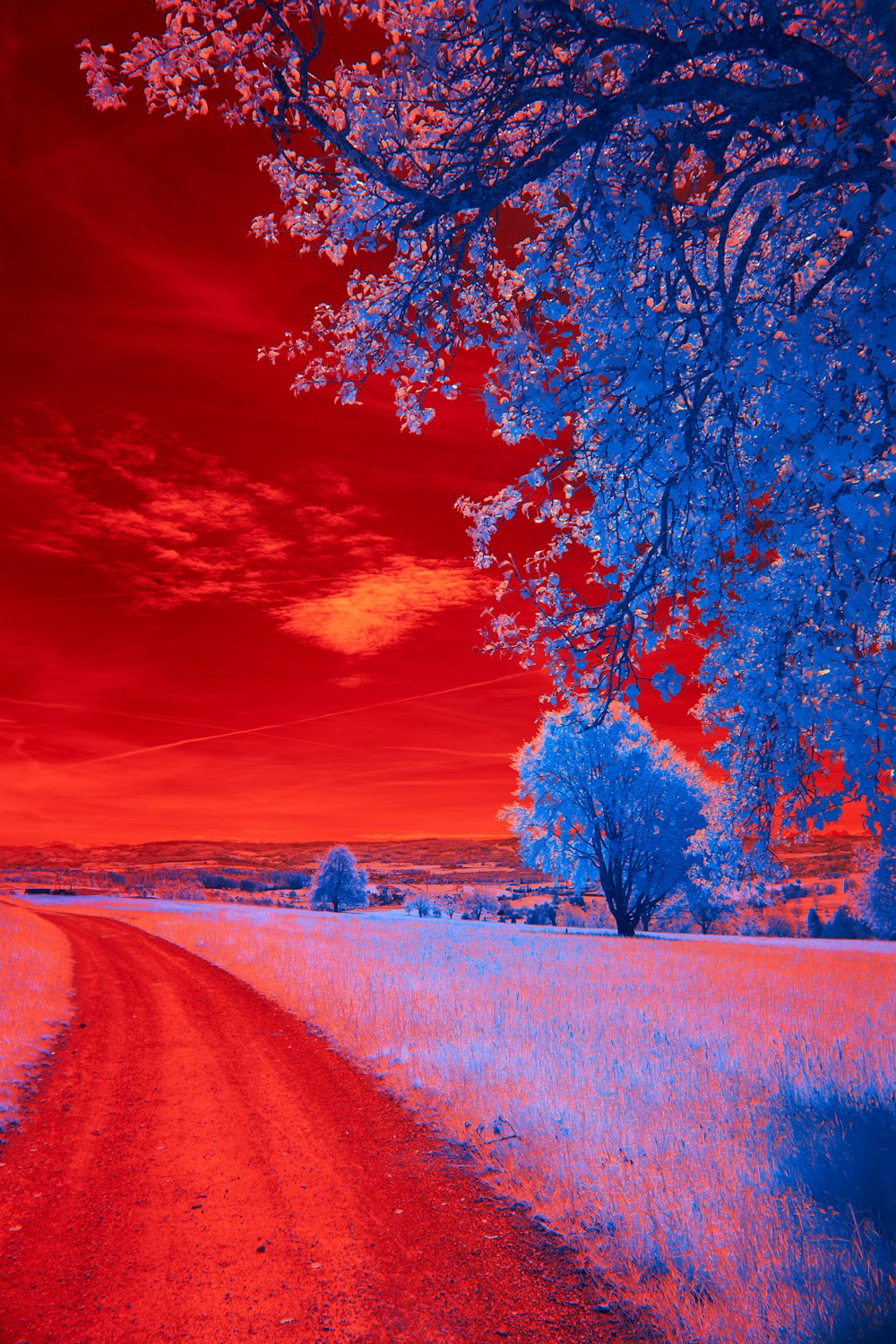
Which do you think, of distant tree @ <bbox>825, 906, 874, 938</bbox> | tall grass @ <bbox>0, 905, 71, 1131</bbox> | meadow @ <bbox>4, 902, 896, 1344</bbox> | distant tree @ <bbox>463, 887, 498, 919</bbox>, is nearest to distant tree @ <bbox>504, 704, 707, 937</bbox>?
meadow @ <bbox>4, 902, 896, 1344</bbox>

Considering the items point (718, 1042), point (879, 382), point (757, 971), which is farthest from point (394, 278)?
point (757, 971)

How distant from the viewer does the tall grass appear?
10133 millimetres

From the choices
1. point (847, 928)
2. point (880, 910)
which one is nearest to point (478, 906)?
point (847, 928)

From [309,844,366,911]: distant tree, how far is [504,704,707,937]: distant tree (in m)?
35.3

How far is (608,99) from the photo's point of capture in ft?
17.2

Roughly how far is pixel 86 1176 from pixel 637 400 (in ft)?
29.9

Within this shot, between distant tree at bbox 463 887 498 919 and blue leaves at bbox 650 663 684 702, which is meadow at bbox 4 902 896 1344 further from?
distant tree at bbox 463 887 498 919

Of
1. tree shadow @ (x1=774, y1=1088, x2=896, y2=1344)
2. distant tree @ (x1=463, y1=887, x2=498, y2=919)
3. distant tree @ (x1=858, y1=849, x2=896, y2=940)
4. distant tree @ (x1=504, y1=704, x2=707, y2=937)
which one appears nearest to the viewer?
tree shadow @ (x1=774, y1=1088, x2=896, y2=1344)

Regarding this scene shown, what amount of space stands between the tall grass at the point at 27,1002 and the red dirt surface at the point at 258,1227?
0.56m

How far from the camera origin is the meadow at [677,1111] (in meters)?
4.63

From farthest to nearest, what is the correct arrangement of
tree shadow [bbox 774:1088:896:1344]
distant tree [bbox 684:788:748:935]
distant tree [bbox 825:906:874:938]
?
distant tree [bbox 825:906:874:938] < distant tree [bbox 684:788:748:935] < tree shadow [bbox 774:1088:896:1344]

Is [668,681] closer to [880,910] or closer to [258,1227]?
[258,1227]

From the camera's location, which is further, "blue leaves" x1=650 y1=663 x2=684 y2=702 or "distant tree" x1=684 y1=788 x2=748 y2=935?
"distant tree" x1=684 y1=788 x2=748 y2=935

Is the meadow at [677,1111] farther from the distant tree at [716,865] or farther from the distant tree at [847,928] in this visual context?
the distant tree at [847,928]
